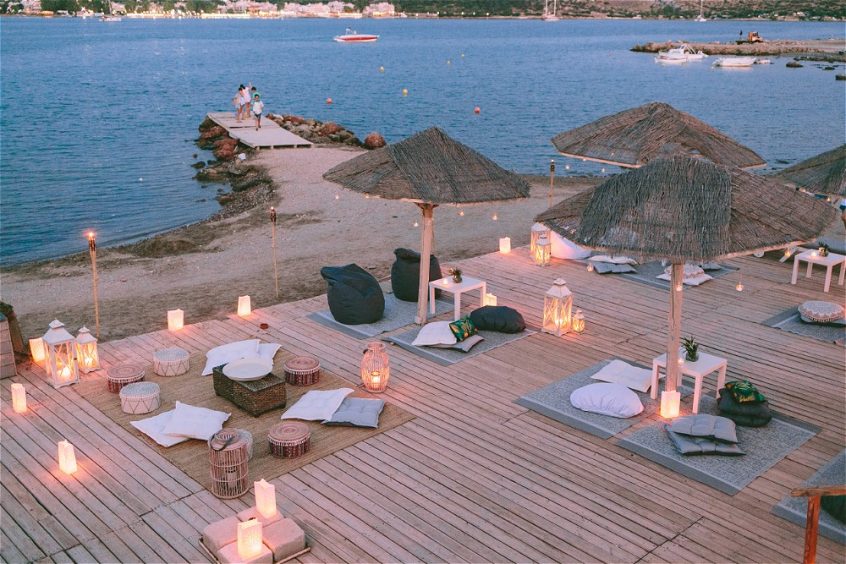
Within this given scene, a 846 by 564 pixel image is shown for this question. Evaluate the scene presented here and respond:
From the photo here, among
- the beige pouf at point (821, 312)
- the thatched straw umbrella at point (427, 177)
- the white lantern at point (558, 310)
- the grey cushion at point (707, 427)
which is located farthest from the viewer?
the beige pouf at point (821, 312)

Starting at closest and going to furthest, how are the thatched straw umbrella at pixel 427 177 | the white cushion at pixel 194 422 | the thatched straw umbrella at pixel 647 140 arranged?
the white cushion at pixel 194 422
the thatched straw umbrella at pixel 427 177
the thatched straw umbrella at pixel 647 140

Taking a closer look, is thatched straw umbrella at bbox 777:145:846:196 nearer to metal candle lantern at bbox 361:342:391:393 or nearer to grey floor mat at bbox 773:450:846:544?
grey floor mat at bbox 773:450:846:544

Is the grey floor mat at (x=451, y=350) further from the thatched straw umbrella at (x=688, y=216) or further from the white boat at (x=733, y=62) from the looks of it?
the white boat at (x=733, y=62)

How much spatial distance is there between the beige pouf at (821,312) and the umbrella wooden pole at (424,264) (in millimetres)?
6194

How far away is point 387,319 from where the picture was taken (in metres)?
13.2

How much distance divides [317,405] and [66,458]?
288 cm

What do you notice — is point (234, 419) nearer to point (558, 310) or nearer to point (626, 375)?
point (626, 375)

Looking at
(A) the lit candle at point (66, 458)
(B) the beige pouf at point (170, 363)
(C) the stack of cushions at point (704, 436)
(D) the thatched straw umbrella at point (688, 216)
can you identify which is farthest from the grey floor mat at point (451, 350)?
(A) the lit candle at point (66, 458)

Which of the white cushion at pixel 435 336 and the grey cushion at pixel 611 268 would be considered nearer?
the white cushion at pixel 435 336

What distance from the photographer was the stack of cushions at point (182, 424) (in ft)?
30.2

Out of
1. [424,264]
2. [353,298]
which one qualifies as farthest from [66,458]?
[424,264]

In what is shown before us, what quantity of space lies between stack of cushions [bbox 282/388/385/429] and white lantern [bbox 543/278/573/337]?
359cm

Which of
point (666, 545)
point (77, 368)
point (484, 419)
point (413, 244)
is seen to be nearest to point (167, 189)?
point (413, 244)

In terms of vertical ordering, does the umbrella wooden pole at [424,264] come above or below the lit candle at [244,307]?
above
